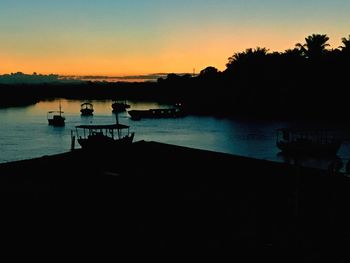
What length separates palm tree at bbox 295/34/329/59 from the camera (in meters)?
102

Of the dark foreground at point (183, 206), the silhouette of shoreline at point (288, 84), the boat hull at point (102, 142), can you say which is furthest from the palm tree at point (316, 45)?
the dark foreground at point (183, 206)

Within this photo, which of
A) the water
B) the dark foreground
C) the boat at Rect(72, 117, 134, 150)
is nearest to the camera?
the dark foreground

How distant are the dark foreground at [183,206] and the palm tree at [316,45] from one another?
8759 cm

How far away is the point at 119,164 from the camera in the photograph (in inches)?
803

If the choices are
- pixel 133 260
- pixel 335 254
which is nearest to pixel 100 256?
pixel 133 260

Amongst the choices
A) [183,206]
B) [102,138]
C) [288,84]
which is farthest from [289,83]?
[183,206]

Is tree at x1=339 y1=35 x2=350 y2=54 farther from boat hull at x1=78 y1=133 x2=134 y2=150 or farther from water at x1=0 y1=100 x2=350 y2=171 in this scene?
boat hull at x1=78 y1=133 x2=134 y2=150

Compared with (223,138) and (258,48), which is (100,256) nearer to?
(223,138)

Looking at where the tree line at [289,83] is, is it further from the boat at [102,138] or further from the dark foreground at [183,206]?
the dark foreground at [183,206]

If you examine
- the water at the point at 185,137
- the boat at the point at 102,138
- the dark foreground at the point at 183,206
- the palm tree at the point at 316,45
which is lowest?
the water at the point at 185,137

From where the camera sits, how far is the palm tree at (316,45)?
336ft

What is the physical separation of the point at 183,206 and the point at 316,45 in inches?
3637

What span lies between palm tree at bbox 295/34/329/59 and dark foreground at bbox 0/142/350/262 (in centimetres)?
8759

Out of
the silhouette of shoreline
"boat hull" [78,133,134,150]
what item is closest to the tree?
the silhouette of shoreline
